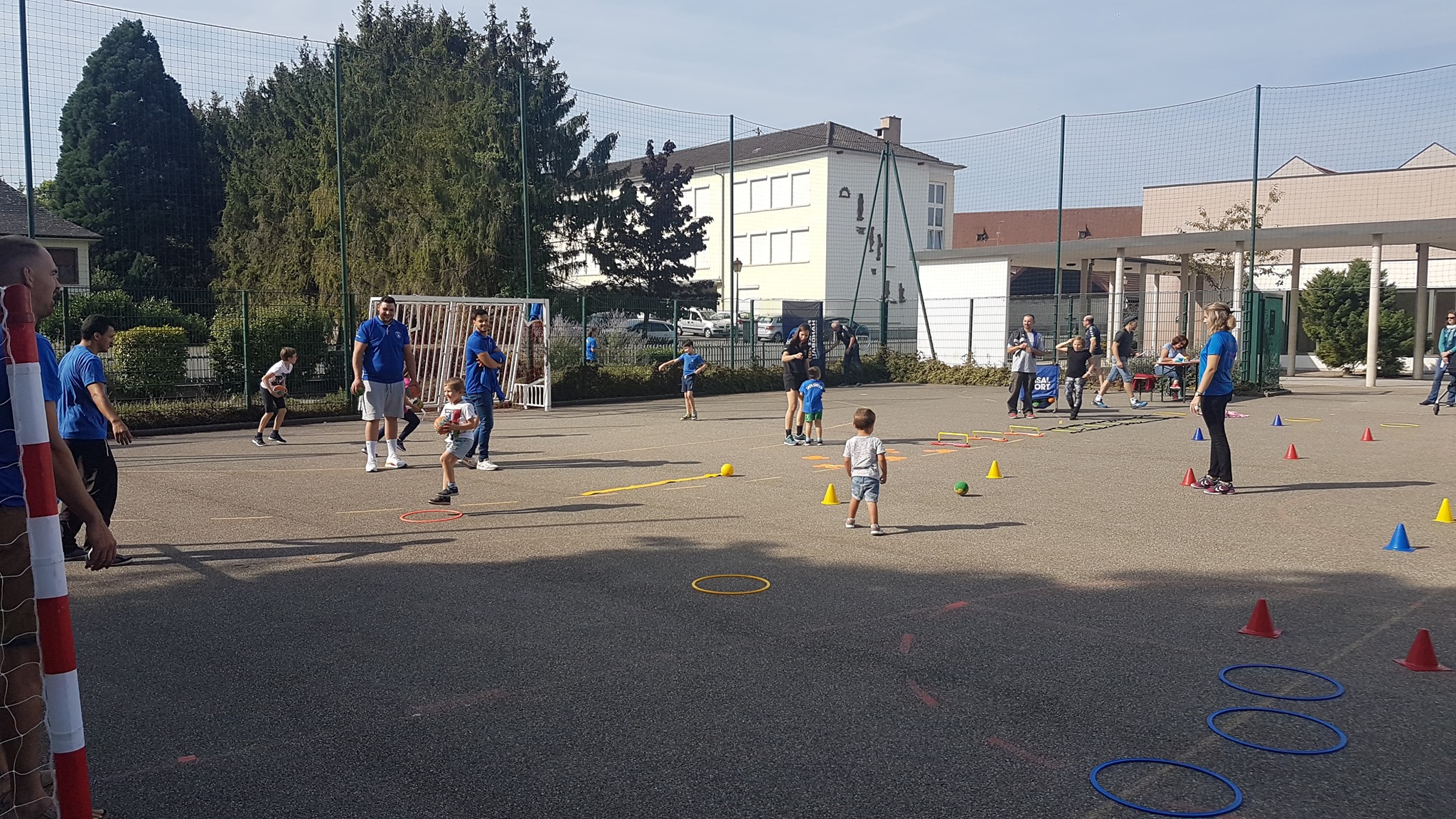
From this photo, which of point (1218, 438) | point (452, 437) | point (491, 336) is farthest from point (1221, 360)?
point (491, 336)

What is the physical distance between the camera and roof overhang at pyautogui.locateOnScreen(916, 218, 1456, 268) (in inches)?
1018

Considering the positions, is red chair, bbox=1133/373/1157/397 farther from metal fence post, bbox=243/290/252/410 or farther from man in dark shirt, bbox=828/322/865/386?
metal fence post, bbox=243/290/252/410

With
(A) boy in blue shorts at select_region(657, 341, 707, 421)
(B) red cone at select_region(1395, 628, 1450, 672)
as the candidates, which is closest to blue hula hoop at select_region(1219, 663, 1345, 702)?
(B) red cone at select_region(1395, 628, 1450, 672)

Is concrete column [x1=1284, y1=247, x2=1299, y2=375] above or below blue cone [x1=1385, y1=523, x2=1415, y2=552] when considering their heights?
above

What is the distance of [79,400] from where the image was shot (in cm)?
752

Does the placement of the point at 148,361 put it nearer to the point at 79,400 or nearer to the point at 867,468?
the point at 79,400

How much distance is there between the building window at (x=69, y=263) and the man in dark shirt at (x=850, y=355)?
63.3 ft

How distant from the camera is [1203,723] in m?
4.48

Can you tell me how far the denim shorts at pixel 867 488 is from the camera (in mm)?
8461

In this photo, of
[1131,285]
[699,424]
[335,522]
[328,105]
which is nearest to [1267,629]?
[335,522]

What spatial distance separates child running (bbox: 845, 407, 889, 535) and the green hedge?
13.1 metres

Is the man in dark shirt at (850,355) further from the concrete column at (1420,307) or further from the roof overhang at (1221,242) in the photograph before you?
the concrete column at (1420,307)

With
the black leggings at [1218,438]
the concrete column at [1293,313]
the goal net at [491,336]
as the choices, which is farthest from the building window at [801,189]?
the black leggings at [1218,438]

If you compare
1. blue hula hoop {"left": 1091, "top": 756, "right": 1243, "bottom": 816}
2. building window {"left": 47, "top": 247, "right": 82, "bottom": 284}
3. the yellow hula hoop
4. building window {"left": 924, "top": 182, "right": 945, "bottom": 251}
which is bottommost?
blue hula hoop {"left": 1091, "top": 756, "right": 1243, "bottom": 816}
